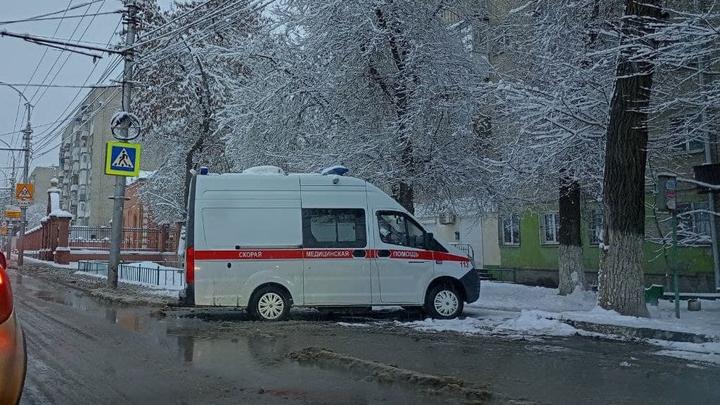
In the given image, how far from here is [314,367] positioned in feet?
25.4

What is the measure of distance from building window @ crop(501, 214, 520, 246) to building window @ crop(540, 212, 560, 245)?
147 cm

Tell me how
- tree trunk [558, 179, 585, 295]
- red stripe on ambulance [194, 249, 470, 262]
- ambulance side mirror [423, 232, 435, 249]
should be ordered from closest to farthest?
red stripe on ambulance [194, 249, 470, 262], ambulance side mirror [423, 232, 435, 249], tree trunk [558, 179, 585, 295]

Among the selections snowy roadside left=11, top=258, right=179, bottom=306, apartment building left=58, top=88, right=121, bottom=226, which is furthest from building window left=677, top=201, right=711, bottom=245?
apartment building left=58, top=88, right=121, bottom=226

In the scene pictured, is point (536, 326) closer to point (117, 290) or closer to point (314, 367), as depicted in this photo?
point (314, 367)

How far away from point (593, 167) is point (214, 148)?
685 inches

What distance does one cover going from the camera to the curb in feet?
31.6

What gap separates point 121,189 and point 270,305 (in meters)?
9.15

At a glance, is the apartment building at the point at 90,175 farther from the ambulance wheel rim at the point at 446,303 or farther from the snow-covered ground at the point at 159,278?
the ambulance wheel rim at the point at 446,303

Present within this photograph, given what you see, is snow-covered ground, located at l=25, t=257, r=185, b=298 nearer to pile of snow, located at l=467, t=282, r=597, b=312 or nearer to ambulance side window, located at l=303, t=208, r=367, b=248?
ambulance side window, located at l=303, t=208, r=367, b=248

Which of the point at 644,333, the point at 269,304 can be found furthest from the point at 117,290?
the point at 644,333

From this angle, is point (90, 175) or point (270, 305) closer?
point (270, 305)

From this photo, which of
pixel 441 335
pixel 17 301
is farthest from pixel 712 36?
pixel 17 301

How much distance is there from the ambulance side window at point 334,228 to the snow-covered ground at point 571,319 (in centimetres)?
187

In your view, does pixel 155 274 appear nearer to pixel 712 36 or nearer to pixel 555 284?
pixel 555 284
